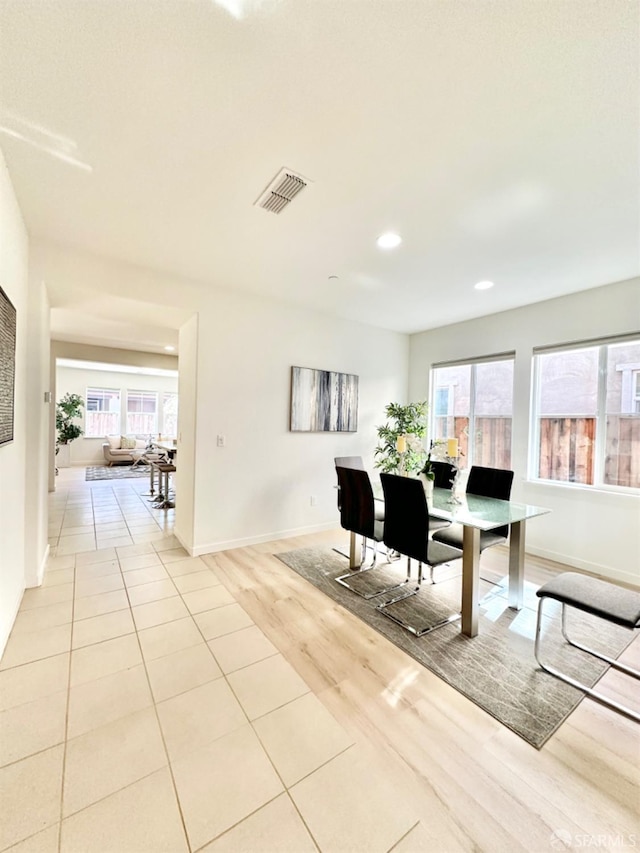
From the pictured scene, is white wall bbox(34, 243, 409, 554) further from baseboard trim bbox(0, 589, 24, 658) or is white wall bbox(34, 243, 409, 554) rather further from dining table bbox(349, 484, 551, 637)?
baseboard trim bbox(0, 589, 24, 658)

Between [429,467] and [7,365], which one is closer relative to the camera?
[7,365]

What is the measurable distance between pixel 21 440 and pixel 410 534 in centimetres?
285

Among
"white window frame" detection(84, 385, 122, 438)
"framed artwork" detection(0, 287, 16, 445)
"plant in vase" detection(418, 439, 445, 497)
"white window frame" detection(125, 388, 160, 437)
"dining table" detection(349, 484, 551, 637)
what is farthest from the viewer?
"white window frame" detection(125, 388, 160, 437)

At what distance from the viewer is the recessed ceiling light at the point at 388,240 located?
2.52 meters

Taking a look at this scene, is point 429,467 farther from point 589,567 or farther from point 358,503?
point 589,567

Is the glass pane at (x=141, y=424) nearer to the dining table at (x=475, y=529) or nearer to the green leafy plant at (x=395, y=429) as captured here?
the green leafy plant at (x=395, y=429)

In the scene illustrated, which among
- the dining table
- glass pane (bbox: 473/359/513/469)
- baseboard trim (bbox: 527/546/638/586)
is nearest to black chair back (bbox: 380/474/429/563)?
the dining table

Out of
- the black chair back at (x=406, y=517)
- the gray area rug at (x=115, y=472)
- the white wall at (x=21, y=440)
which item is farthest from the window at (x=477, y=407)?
the gray area rug at (x=115, y=472)

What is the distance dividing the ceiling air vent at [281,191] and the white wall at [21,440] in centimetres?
135

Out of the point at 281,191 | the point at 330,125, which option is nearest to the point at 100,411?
the point at 281,191

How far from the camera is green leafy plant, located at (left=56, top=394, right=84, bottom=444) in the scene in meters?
8.73

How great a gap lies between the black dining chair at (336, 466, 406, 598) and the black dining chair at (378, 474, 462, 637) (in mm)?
217

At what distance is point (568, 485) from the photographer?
359 cm

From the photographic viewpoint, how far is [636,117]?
1.52 meters
